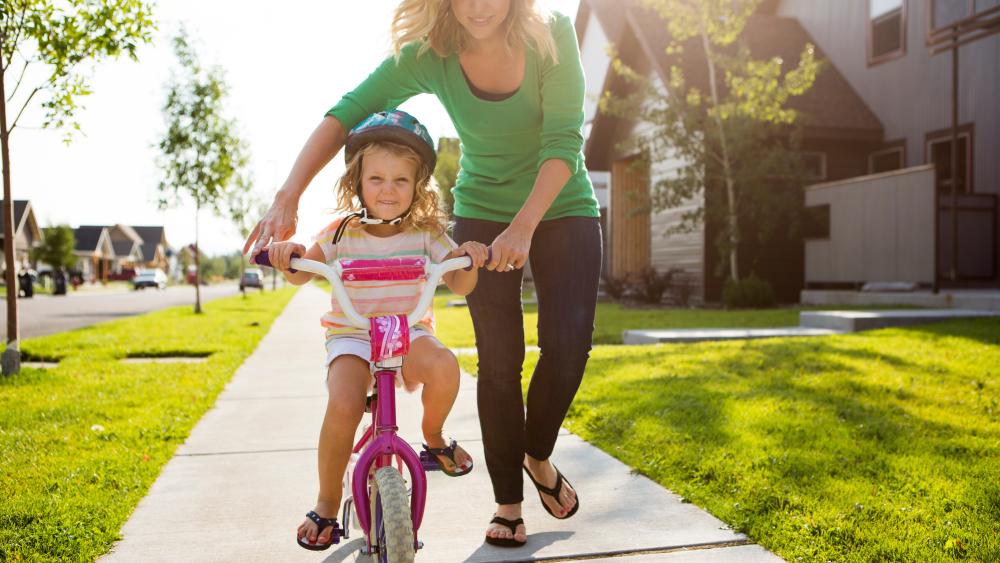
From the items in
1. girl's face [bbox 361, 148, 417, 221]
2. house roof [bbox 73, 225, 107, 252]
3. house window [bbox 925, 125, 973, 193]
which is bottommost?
girl's face [bbox 361, 148, 417, 221]

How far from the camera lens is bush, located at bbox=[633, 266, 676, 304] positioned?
1738 cm

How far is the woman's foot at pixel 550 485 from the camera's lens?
3.26 metres

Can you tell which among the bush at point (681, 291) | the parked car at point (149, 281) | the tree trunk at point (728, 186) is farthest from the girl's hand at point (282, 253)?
the parked car at point (149, 281)

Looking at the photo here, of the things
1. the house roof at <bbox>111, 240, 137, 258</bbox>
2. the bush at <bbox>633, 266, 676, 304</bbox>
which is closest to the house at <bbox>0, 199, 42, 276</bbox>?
the house roof at <bbox>111, 240, 137, 258</bbox>

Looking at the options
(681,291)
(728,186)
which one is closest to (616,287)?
(681,291)

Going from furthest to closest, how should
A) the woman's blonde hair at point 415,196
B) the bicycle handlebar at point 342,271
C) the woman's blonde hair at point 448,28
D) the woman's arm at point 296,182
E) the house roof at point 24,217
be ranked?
the house roof at point 24,217, the woman's blonde hair at point 448,28, the woman's blonde hair at point 415,196, the woman's arm at point 296,182, the bicycle handlebar at point 342,271

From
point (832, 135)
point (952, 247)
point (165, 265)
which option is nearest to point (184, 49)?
point (832, 135)

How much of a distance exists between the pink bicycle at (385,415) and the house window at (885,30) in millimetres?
17334

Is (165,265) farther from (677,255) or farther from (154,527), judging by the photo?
(154,527)

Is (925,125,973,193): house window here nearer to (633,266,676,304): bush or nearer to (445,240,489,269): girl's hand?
(633,266,676,304): bush

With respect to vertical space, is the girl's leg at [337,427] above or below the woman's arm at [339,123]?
below

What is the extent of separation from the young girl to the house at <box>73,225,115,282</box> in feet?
285

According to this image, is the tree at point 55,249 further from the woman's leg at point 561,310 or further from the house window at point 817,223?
the woman's leg at point 561,310

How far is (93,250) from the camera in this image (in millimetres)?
85125
